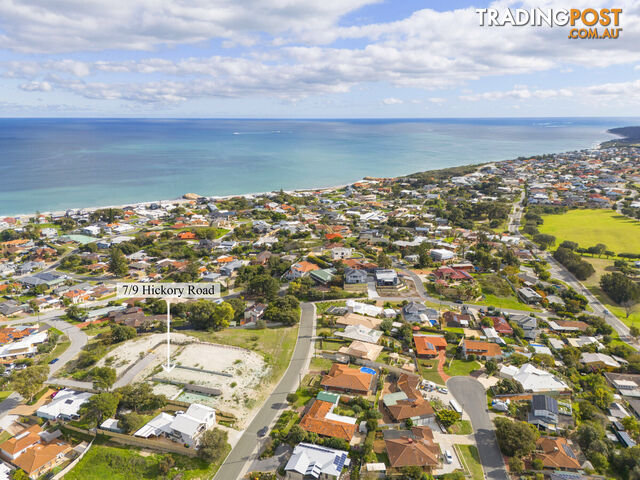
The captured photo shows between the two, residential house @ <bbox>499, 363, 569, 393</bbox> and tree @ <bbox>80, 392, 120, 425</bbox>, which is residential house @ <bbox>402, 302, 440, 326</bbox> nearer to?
residential house @ <bbox>499, 363, 569, 393</bbox>

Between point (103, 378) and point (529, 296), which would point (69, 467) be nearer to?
point (103, 378)

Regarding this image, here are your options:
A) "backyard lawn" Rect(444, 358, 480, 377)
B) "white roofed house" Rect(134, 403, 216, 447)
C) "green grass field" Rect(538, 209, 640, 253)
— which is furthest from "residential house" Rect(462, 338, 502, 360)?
"green grass field" Rect(538, 209, 640, 253)

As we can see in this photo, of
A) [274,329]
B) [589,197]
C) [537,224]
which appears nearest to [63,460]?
[274,329]

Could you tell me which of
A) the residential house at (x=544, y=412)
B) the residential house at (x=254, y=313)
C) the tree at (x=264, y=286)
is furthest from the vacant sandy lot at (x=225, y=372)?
the residential house at (x=544, y=412)

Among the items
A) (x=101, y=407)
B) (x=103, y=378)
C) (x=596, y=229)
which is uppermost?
(x=103, y=378)

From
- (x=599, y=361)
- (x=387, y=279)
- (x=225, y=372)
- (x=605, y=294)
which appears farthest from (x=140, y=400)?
(x=605, y=294)

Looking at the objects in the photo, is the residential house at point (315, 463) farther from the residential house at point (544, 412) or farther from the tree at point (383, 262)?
the tree at point (383, 262)

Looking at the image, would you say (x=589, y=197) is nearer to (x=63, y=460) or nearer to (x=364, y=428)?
(x=364, y=428)
